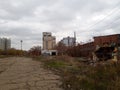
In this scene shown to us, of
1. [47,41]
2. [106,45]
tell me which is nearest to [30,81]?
[106,45]

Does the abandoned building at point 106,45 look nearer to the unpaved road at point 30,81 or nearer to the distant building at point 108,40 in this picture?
the distant building at point 108,40

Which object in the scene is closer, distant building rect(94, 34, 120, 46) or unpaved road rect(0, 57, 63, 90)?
unpaved road rect(0, 57, 63, 90)

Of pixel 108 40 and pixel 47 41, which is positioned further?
pixel 47 41

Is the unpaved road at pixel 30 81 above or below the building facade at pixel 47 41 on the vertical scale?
below

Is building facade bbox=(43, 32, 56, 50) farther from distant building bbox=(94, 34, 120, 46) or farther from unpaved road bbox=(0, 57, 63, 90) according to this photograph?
unpaved road bbox=(0, 57, 63, 90)

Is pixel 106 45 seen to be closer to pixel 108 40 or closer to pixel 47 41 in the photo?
pixel 108 40

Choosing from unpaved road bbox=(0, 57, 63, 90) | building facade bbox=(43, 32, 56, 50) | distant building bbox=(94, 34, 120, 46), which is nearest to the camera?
unpaved road bbox=(0, 57, 63, 90)

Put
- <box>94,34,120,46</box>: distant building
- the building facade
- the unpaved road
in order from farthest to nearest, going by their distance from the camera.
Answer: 1. the building facade
2. <box>94,34,120,46</box>: distant building
3. the unpaved road

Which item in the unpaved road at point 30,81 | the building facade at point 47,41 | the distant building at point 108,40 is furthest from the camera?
the building facade at point 47,41

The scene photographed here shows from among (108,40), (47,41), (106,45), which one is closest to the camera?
(108,40)

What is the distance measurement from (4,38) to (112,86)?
137 meters

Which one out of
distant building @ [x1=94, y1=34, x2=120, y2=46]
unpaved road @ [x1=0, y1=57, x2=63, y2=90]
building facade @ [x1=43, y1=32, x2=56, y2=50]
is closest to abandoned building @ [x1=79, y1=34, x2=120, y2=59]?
distant building @ [x1=94, y1=34, x2=120, y2=46]

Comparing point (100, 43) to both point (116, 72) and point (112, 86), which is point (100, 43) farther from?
point (112, 86)

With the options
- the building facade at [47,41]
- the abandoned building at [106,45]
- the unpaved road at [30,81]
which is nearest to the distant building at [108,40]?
the abandoned building at [106,45]
